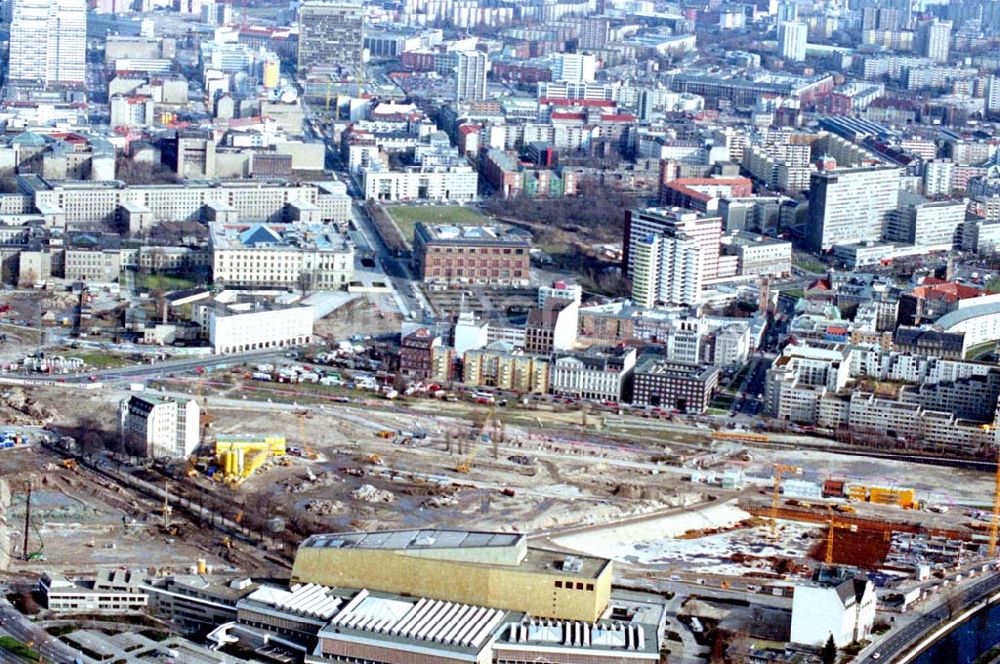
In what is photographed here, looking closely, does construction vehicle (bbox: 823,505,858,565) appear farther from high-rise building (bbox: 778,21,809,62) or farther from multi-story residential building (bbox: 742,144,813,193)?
high-rise building (bbox: 778,21,809,62)

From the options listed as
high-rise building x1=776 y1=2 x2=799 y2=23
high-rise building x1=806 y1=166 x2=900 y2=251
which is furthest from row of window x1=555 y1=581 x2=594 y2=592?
high-rise building x1=776 y1=2 x2=799 y2=23

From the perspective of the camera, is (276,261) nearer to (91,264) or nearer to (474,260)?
(91,264)

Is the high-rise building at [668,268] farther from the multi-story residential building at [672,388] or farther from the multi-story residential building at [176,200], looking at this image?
the multi-story residential building at [176,200]

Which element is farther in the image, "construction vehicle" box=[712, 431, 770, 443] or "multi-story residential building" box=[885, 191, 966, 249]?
"multi-story residential building" box=[885, 191, 966, 249]

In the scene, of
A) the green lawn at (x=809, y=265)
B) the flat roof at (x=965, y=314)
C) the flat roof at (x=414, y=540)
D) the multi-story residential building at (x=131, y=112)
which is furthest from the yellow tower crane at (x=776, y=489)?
the multi-story residential building at (x=131, y=112)

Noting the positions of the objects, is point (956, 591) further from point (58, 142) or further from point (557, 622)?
point (58, 142)

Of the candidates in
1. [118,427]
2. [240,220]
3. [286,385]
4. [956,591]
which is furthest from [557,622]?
[240,220]

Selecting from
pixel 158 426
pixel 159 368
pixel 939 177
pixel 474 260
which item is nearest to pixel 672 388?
pixel 159 368
